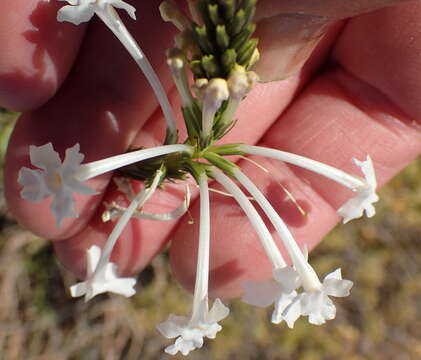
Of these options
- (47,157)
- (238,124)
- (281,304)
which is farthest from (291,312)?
(238,124)

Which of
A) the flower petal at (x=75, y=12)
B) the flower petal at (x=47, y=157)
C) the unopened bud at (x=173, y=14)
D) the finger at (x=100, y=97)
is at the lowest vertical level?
the finger at (x=100, y=97)

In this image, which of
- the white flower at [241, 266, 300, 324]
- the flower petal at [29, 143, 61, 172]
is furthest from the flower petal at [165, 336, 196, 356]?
the flower petal at [29, 143, 61, 172]

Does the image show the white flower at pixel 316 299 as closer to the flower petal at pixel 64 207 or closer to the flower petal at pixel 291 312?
the flower petal at pixel 291 312

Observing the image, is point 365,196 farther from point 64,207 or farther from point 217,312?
point 64,207

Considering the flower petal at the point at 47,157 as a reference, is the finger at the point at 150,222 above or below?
below

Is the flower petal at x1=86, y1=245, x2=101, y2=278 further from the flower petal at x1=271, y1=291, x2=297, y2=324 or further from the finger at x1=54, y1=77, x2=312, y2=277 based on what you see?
the flower petal at x1=271, y1=291, x2=297, y2=324

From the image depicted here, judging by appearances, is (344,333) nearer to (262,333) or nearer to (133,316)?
(262,333)

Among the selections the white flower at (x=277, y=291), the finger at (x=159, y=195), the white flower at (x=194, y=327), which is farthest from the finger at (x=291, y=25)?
the white flower at (x=194, y=327)
